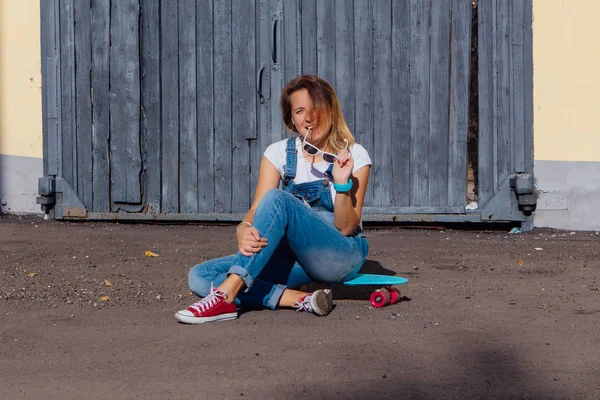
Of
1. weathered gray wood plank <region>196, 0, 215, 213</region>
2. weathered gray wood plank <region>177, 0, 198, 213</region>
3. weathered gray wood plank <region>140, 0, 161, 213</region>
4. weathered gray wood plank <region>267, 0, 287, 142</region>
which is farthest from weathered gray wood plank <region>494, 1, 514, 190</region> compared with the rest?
weathered gray wood plank <region>140, 0, 161, 213</region>

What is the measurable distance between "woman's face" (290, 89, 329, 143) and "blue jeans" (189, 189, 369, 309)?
13.0 inches

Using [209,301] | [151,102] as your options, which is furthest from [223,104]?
[209,301]

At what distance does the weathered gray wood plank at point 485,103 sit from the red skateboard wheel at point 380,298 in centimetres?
275

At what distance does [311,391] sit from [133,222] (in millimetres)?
4536

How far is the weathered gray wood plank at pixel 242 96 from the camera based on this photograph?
22.3 ft

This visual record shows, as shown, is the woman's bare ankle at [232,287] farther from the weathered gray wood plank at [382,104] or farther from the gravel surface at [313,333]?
the weathered gray wood plank at [382,104]

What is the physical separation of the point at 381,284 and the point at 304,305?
366 mm

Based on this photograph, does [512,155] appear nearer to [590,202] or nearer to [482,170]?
[482,170]

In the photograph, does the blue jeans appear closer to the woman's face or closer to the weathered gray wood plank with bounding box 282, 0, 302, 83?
the woman's face

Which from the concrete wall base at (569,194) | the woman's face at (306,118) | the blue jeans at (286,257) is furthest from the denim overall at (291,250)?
the concrete wall base at (569,194)

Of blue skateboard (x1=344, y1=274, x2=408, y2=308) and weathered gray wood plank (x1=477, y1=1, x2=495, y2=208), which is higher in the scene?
weathered gray wood plank (x1=477, y1=1, x2=495, y2=208)

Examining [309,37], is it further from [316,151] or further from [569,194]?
[316,151]

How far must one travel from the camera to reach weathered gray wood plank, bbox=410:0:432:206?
21.8 ft

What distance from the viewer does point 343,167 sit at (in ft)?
12.6
